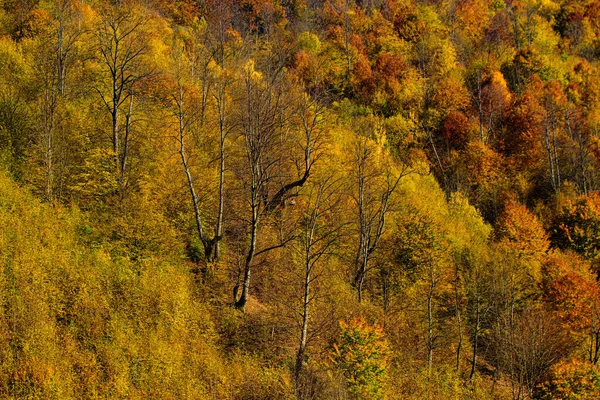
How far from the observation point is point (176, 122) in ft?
84.1

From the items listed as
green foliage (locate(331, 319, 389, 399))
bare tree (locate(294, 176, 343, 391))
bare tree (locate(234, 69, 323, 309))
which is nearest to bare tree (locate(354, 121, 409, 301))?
bare tree (locate(294, 176, 343, 391))

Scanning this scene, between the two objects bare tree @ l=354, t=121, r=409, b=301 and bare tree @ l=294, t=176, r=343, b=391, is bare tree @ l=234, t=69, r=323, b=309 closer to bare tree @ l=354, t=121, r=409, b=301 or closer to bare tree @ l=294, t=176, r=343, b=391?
bare tree @ l=294, t=176, r=343, b=391

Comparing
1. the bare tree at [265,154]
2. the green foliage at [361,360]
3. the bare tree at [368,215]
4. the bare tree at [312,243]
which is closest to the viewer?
the green foliage at [361,360]

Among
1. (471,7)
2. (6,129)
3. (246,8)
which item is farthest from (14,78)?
(471,7)

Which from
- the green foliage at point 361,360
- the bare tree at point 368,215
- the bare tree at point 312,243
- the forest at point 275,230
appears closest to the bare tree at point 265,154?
the forest at point 275,230

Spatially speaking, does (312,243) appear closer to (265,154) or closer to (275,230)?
(275,230)

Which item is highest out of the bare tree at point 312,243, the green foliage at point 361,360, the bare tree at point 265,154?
the bare tree at point 265,154

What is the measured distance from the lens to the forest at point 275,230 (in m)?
16.4

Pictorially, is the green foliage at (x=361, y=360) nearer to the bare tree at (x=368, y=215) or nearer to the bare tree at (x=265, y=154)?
the bare tree at (x=265, y=154)

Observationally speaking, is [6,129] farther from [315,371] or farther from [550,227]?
[550,227]

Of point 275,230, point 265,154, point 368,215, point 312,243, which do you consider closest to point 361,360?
point 312,243

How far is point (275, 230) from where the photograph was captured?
25.7m

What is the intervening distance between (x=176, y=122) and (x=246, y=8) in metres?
55.4

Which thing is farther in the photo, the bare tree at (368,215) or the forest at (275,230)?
the bare tree at (368,215)
